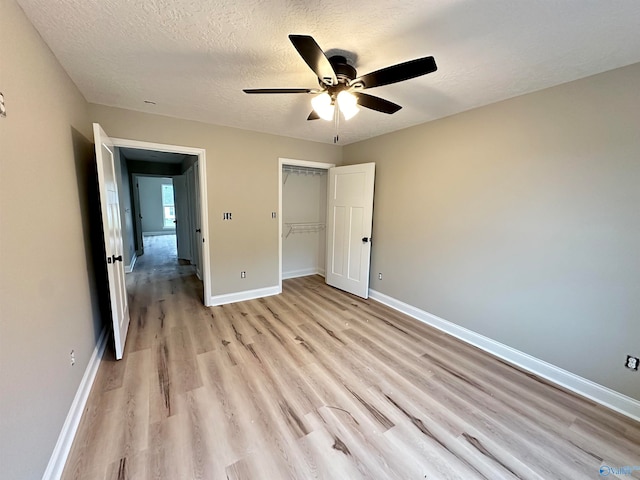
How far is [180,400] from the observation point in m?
1.95

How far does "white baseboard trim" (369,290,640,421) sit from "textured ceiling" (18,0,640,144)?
2385mm

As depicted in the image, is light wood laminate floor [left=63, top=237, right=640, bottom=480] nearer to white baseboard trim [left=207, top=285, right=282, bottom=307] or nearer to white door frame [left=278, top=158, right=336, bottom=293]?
white baseboard trim [left=207, top=285, right=282, bottom=307]

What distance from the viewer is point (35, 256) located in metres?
1.37

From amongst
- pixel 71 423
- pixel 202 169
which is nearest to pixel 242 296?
pixel 202 169

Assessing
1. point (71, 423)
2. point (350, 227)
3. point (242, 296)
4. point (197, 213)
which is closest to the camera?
point (71, 423)

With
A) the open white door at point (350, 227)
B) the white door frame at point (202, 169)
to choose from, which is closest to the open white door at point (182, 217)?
the white door frame at point (202, 169)

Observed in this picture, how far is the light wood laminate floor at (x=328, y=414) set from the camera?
150 cm

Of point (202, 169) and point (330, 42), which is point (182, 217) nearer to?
point (202, 169)

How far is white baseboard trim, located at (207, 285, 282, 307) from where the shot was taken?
3.69 m

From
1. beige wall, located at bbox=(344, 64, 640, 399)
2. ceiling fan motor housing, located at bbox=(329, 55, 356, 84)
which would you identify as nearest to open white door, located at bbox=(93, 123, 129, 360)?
ceiling fan motor housing, located at bbox=(329, 55, 356, 84)

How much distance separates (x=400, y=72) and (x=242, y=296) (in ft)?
11.2

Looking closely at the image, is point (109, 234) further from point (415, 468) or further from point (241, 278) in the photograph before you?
point (415, 468)

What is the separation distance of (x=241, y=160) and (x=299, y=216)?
5.81 feet

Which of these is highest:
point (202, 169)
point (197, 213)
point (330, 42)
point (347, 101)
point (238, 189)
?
point (330, 42)
